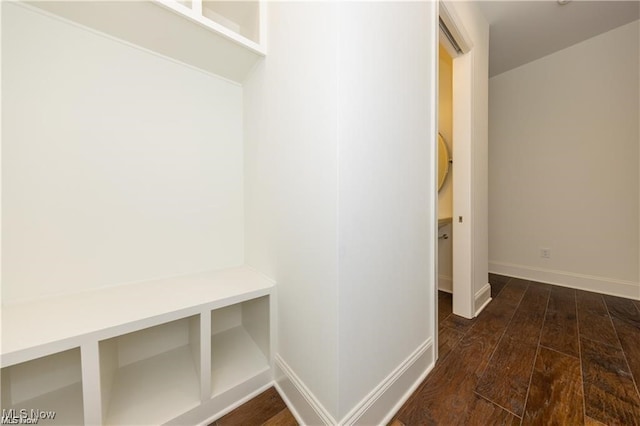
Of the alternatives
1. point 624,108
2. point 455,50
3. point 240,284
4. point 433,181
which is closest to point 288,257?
point 240,284

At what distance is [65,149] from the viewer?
105 centimetres

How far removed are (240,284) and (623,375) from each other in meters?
2.05

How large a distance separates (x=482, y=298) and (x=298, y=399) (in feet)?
5.83

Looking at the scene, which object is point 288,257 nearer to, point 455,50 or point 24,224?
point 24,224

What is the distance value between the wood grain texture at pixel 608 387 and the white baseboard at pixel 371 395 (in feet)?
2.20

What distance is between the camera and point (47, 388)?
100 centimetres

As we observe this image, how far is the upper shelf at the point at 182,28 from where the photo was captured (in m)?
0.97

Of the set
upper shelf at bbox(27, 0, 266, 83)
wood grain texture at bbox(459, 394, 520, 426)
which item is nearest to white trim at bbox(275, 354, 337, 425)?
wood grain texture at bbox(459, 394, 520, 426)

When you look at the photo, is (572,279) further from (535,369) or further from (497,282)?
(535,369)

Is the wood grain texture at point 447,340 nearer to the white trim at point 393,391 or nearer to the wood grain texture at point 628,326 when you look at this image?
the white trim at point 393,391

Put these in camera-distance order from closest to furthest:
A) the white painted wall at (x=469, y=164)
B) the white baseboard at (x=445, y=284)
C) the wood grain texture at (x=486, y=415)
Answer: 1. the wood grain texture at (x=486, y=415)
2. the white painted wall at (x=469, y=164)
3. the white baseboard at (x=445, y=284)

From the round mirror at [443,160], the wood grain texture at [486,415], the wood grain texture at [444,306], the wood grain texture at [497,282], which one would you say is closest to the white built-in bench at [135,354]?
the wood grain texture at [486,415]

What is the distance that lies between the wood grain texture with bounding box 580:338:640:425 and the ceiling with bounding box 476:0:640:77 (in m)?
2.56

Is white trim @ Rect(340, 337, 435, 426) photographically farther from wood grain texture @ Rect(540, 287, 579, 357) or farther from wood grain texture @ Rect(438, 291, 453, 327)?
wood grain texture @ Rect(540, 287, 579, 357)
